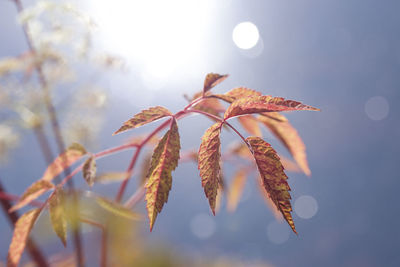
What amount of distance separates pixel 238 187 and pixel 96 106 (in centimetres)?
30

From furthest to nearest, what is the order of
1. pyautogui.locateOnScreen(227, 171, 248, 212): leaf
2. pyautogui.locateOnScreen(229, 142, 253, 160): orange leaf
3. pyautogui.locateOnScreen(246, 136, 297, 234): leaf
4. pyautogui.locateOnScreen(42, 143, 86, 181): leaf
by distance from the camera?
pyautogui.locateOnScreen(227, 171, 248, 212): leaf < pyautogui.locateOnScreen(229, 142, 253, 160): orange leaf < pyautogui.locateOnScreen(42, 143, 86, 181): leaf < pyautogui.locateOnScreen(246, 136, 297, 234): leaf

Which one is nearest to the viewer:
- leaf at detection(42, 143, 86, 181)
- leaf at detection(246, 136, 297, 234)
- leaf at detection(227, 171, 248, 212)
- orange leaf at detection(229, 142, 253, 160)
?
leaf at detection(246, 136, 297, 234)

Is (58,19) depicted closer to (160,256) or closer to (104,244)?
(104,244)

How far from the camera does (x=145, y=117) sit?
229 mm

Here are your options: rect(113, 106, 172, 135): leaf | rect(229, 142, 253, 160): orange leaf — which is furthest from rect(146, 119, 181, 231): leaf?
rect(229, 142, 253, 160): orange leaf

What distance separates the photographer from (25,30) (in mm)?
488

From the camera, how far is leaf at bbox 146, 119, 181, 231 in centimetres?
20

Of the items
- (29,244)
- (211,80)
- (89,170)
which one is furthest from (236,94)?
(29,244)

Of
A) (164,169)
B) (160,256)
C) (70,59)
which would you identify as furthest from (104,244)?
(160,256)

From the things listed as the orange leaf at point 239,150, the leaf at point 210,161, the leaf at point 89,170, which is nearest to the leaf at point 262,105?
the leaf at point 210,161

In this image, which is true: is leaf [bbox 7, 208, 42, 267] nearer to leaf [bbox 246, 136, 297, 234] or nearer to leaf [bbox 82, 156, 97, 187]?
leaf [bbox 82, 156, 97, 187]

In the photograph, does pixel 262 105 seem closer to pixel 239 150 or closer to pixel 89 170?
pixel 89 170

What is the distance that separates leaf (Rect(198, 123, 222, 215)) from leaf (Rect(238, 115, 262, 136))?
12cm

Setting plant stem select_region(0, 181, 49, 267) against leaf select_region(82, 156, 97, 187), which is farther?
plant stem select_region(0, 181, 49, 267)
